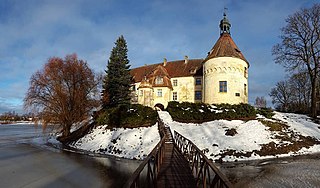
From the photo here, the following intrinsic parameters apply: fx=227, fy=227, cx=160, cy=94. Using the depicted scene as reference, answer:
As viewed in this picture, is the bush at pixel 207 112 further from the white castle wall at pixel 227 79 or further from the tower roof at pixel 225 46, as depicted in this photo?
the tower roof at pixel 225 46

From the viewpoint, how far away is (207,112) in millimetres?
24500

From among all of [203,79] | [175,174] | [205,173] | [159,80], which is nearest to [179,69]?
[159,80]

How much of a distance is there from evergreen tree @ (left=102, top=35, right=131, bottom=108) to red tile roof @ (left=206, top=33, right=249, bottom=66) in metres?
11.9

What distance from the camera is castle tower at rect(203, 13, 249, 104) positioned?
96.7 ft

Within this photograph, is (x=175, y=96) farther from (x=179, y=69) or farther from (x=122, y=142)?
(x=122, y=142)

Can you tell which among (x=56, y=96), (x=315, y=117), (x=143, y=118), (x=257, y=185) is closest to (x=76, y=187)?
(x=257, y=185)

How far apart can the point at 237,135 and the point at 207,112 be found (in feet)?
19.1

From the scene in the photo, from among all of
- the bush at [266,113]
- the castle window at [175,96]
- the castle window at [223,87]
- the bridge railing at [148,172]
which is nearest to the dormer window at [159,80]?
the castle window at [175,96]

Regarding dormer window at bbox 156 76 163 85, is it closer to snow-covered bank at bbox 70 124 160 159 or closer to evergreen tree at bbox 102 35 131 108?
evergreen tree at bbox 102 35 131 108

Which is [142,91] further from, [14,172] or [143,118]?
[14,172]

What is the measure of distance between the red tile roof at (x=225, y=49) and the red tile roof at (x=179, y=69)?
4.98 meters

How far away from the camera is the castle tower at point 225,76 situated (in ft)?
96.7

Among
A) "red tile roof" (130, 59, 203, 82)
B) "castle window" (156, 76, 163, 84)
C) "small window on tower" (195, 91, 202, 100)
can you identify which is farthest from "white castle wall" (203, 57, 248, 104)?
"castle window" (156, 76, 163, 84)

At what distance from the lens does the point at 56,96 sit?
974 inches
